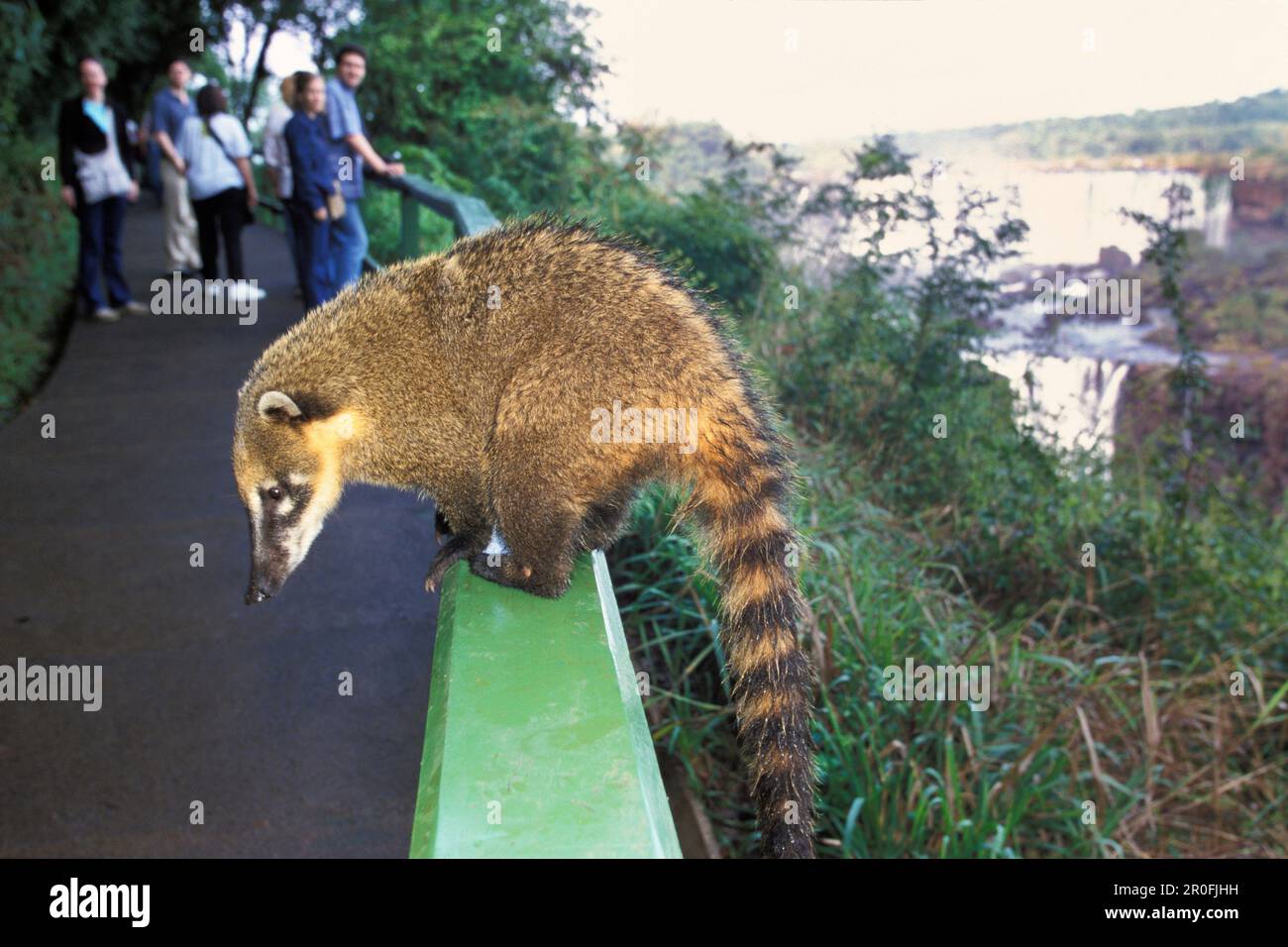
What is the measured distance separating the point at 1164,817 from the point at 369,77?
1414 cm

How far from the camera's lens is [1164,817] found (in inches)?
174

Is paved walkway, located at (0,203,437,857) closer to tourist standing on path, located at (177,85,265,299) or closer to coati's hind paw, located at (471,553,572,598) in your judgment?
coati's hind paw, located at (471,553,572,598)

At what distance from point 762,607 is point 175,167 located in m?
8.13

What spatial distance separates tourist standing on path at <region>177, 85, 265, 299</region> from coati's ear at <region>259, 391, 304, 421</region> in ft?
17.4

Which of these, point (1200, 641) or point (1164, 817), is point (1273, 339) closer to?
point (1200, 641)

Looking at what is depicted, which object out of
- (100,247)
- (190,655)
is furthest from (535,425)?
(100,247)

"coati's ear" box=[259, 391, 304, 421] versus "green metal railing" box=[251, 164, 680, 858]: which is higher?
"coati's ear" box=[259, 391, 304, 421]

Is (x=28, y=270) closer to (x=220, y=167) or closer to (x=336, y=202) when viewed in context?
(x=220, y=167)

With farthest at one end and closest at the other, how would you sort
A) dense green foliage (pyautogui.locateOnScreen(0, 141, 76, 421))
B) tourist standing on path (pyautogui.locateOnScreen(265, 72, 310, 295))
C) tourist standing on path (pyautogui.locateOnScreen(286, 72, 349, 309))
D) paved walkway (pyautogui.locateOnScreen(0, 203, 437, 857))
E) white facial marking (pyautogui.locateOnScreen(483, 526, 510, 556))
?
dense green foliage (pyautogui.locateOnScreen(0, 141, 76, 421))
tourist standing on path (pyautogui.locateOnScreen(265, 72, 310, 295))
tourist standing on path (pyautogui.locateOnScreen(286, 72, 349, 309))
paved walkway (pyautogui.locateOnScreen(0, 203, 437, 857))
white facial marking (pyautogui.locateOnScreen(483, 526, 510, 556))

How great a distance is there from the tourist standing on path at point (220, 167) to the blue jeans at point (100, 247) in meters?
0.58

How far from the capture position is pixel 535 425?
2551 mm

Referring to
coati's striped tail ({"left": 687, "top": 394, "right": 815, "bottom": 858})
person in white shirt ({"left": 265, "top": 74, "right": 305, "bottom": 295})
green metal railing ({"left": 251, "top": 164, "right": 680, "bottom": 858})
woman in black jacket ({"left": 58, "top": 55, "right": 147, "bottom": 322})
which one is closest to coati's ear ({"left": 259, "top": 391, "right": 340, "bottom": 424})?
green metal railing ({"left": 251, "top": 164, "right": 680, "bottom": 858})

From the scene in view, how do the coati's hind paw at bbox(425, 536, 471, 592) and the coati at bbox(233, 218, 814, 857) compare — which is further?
the coati's hind paw at bbox(425, 536, 471, 592)

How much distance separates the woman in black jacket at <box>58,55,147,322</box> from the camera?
734 centimetres
